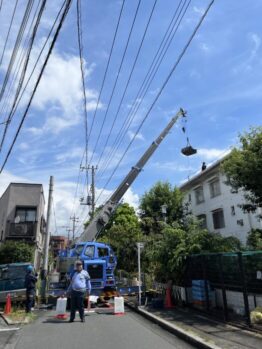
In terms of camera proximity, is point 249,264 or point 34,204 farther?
point 34,204

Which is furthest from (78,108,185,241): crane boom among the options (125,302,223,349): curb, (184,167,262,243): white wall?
(125,302,223,349): curb

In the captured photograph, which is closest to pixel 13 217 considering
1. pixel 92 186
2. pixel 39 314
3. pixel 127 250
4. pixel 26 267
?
pixel 92 186

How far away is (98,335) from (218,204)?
2098 cm

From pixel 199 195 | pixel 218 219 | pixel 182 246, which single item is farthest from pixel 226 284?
pixel 199 195

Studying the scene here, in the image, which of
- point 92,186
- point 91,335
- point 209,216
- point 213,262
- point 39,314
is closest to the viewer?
point 91,335

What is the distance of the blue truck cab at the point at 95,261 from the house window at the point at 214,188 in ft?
44.3

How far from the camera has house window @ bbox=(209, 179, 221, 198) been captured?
28.9m

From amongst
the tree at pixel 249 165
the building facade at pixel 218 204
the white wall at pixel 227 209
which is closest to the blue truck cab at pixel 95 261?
the tree at pixel 249 165

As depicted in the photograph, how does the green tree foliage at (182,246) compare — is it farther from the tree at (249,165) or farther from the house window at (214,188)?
the house window at (214,188)

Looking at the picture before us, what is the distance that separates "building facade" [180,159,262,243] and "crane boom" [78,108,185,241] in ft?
16.7

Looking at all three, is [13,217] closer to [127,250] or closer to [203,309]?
[127,250]

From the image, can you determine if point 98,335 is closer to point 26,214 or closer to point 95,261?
point 95,261

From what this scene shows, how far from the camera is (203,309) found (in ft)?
40.1

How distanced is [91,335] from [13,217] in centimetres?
2660
